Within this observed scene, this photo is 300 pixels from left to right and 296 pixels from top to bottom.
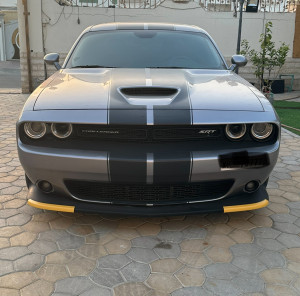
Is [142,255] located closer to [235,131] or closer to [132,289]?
[132,289]

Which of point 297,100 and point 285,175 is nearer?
point 285,175

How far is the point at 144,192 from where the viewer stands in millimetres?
2453

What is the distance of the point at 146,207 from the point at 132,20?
385 inches

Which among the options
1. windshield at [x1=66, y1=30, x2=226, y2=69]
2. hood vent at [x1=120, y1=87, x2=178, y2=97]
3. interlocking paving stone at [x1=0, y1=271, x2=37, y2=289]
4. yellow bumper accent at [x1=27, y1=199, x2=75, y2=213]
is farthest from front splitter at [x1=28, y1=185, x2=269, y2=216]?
windshield at [x1=66, y1=30, x2=226, y2=69]

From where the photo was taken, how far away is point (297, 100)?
Result: 408 inches

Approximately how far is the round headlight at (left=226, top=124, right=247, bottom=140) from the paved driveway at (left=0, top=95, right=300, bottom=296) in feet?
2.48

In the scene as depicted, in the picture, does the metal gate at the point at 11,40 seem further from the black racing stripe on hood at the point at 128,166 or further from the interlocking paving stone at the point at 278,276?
the interlocking paving stone at the point at 278,276

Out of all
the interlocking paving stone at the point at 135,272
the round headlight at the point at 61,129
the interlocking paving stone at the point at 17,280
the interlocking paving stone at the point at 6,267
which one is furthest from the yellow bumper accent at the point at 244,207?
the interlocking paving stone at the point at 6,267

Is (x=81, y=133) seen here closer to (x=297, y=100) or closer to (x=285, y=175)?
(x=285, y=175)

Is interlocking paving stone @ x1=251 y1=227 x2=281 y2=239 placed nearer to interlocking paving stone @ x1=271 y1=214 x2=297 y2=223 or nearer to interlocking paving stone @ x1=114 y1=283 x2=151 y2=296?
interlocking paving stone @ x1=271 y1=214 x2=297 y2=223

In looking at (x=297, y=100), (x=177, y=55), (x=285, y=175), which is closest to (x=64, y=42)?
(x=297, y=100)

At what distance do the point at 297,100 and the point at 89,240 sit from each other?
945 centimetres

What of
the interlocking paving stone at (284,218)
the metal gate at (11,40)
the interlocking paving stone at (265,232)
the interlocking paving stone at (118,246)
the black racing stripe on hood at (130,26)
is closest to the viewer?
the interlocking paving stone at (118,246)

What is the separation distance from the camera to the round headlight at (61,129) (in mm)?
2404
